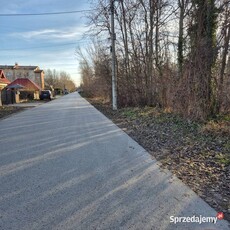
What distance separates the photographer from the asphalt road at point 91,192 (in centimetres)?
321

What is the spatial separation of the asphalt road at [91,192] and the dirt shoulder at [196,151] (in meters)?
0.28

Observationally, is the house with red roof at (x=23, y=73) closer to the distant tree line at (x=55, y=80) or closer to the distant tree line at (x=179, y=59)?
the distant tree line at (x=55, y=80)

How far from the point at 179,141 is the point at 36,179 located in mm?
4315

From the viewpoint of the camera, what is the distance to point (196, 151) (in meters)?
6.37

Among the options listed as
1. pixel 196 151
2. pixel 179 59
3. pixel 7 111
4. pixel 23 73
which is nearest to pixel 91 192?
pixel 196 151

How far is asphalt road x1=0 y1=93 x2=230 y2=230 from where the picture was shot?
3.21 meters

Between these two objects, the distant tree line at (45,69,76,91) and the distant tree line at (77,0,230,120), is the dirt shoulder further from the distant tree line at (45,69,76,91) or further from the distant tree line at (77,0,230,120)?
the distant tree line at (45,69,76,91)

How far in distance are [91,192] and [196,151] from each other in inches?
130

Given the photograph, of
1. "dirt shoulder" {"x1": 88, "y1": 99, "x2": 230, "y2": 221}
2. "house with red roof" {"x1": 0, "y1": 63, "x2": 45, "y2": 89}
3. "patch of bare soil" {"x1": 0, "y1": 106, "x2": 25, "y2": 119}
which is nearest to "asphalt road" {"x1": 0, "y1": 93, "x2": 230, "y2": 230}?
"dirt shoulder" {"x1": 88, "y1": 99, "x2": 230, "y2": 221}

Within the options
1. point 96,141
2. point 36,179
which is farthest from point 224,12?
point 36,179

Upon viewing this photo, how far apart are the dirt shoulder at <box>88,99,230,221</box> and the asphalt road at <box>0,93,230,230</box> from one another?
276mm

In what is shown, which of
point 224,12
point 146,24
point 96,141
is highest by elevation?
point 146,24

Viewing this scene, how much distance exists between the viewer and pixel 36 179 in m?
4.75

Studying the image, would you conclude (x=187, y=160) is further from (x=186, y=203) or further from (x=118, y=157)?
(x=186, y=203)
